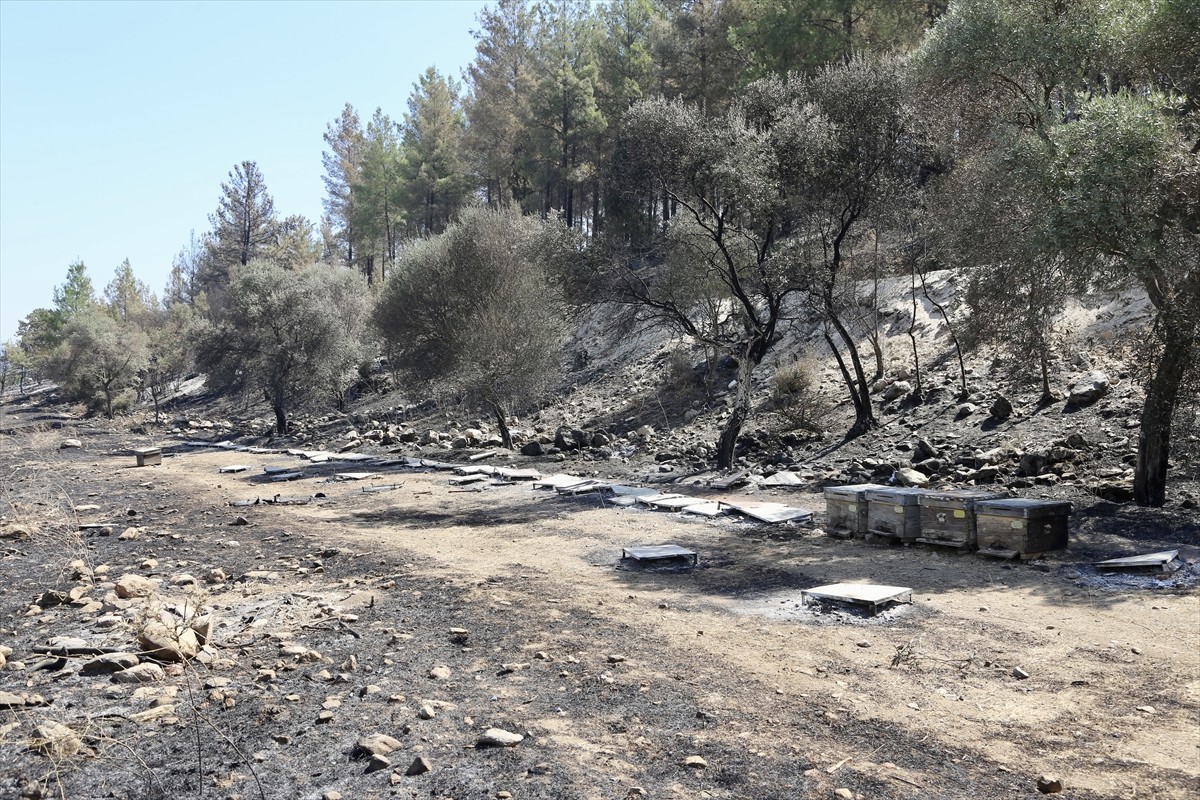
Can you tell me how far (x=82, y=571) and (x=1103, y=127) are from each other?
1470 centimetres

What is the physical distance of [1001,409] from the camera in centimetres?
1917

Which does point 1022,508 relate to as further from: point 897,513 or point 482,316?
point 482,316

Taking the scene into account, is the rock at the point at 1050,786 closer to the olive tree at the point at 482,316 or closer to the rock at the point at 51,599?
the rock at the point at 51,599

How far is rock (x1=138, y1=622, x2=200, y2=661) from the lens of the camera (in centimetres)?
728

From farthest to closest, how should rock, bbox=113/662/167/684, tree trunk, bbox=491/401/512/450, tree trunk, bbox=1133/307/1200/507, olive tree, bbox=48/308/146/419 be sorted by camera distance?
1. olive tree, bbox=48/308/146/419
2. tree trunk, bbox=491/401/512/450
3. tree trunk, bbox=1133/307/1200/507
4. rock, bbox=113/662/167/684

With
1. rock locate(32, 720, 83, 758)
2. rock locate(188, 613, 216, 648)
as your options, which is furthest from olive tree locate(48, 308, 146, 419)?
rock locate(32, 720, 83, 758)

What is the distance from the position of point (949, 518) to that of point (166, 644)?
9.40 meters

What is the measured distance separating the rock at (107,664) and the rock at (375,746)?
267 centimetres

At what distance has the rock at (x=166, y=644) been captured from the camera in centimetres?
728

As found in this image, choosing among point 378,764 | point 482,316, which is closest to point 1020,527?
point 378,764

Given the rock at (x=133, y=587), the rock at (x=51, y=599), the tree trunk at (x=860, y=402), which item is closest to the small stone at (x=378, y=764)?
the rock at (x=133, y=587)

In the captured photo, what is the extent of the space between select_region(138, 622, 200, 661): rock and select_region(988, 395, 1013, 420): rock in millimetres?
16879

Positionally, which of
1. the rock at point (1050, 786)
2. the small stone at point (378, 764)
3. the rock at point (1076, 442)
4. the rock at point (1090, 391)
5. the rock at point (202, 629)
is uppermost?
the rock at point (1090, 391)

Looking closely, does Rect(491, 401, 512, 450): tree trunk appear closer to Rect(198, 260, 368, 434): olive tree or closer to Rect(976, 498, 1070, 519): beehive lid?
Rect(198, 260, 368, 434): olive tree
